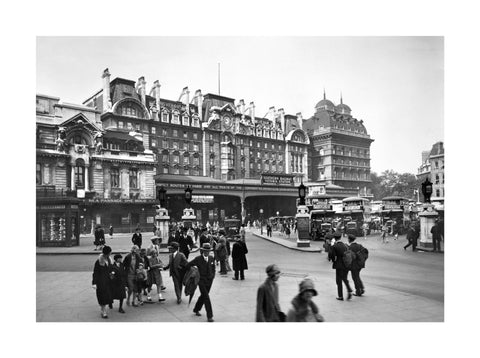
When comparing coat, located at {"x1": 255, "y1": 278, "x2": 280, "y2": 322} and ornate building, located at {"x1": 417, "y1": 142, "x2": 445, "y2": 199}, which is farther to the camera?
ornate building, located at {"x1": 417, "y1": 142, "x2": 445, "y2": 199}

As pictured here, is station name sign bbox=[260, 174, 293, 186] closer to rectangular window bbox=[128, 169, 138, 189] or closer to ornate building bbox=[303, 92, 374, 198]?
ornate building bbox=[303, 92, 374, 198]

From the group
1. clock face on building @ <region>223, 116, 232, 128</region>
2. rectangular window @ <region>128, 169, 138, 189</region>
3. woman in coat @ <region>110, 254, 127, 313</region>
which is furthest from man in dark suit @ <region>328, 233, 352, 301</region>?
clock face on building @ <region>223, 116, 232, 128</region>

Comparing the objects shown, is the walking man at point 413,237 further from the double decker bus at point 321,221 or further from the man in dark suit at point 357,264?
the double decker bus at point 321,221

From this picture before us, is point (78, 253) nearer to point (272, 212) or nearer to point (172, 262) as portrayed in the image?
point (172, 262)

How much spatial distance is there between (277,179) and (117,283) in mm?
25304

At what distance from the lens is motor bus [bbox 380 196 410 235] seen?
17.1m

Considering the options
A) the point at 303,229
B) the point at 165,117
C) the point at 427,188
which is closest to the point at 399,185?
the point at 427,188

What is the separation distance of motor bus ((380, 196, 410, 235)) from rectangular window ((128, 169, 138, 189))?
1666cm

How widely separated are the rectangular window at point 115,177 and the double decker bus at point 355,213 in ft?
49.6

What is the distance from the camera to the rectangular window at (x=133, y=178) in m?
25.6

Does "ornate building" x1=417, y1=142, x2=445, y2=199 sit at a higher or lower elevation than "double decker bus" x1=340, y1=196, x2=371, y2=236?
higher

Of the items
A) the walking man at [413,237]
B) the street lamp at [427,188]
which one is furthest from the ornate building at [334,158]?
the street lamp at [427,188]

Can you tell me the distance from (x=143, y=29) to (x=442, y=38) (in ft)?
23.7

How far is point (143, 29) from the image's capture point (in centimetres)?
867
